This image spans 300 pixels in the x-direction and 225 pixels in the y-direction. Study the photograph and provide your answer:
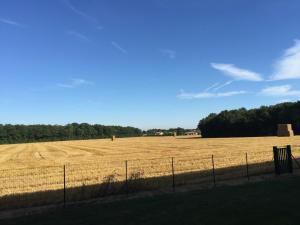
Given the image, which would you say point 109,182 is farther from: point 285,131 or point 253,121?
point 253,121

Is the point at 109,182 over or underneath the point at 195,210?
over

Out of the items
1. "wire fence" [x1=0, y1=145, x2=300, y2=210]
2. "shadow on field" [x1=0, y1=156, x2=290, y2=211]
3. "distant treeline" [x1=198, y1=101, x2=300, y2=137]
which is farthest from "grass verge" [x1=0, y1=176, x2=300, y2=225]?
"distant treeline" [x1=198, y1=101, x2=300, y2=137]

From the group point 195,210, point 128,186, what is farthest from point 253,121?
point 195,210

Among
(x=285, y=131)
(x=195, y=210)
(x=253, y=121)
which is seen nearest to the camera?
(x=195, y=210)

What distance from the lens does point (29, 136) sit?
176 m

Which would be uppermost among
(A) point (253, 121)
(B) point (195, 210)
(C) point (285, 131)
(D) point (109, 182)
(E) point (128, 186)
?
(A) point (253, 121)

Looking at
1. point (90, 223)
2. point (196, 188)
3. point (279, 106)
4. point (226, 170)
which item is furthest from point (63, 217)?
point (279, 106)

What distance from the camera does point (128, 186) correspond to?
18344mm

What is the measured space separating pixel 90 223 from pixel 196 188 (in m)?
7.69

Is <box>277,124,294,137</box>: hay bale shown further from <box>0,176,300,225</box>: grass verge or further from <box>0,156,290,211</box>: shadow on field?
<box>0,176,300,225</box>: grass verge

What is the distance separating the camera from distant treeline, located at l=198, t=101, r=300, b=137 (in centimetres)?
9638

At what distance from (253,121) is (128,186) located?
9354cm

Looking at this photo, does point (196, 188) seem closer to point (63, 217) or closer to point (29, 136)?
point (63, 217)

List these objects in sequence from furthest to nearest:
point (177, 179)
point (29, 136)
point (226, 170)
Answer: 1. point (29, 136)
2. point (226, 170)
3. point (177, 179)
